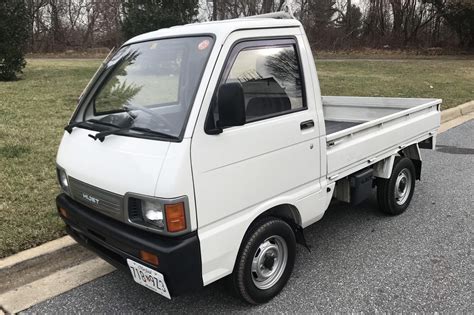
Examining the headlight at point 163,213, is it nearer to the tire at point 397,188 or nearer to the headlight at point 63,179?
the headlight at point 63,179

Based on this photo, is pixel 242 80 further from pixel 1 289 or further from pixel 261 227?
pixel 1 289

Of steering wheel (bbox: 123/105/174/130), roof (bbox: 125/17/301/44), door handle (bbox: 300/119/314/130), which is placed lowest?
door handle (bbox: 300/119/314/130)

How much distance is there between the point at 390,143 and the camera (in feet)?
14.2

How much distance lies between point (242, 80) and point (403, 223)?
250cm

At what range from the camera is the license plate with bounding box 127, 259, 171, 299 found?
260 cm

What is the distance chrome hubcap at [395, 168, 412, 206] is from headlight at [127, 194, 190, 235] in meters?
2.83

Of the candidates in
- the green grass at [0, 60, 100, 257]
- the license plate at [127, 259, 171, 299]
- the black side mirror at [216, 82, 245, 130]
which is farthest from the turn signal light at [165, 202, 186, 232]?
the green grass at [0, 60, 100, 257]

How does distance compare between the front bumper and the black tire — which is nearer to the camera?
the front bumper

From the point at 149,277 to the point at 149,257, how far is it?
0.14 meters

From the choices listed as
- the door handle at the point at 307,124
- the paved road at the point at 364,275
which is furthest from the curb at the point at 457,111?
the door handle at the point at 307,124

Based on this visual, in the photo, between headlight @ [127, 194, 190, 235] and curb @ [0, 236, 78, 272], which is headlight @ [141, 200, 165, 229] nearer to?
headlight @ [127, 194, 190, 235]

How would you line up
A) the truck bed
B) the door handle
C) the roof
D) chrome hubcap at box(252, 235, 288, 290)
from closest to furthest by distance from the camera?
the roof → chrome hubcap at box(252, 235, 288, 290) → the door handle → the truck bed

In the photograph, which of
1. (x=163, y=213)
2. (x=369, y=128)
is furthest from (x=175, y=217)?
(x=369, y=128)

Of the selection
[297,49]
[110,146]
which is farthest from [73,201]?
[297,49]
